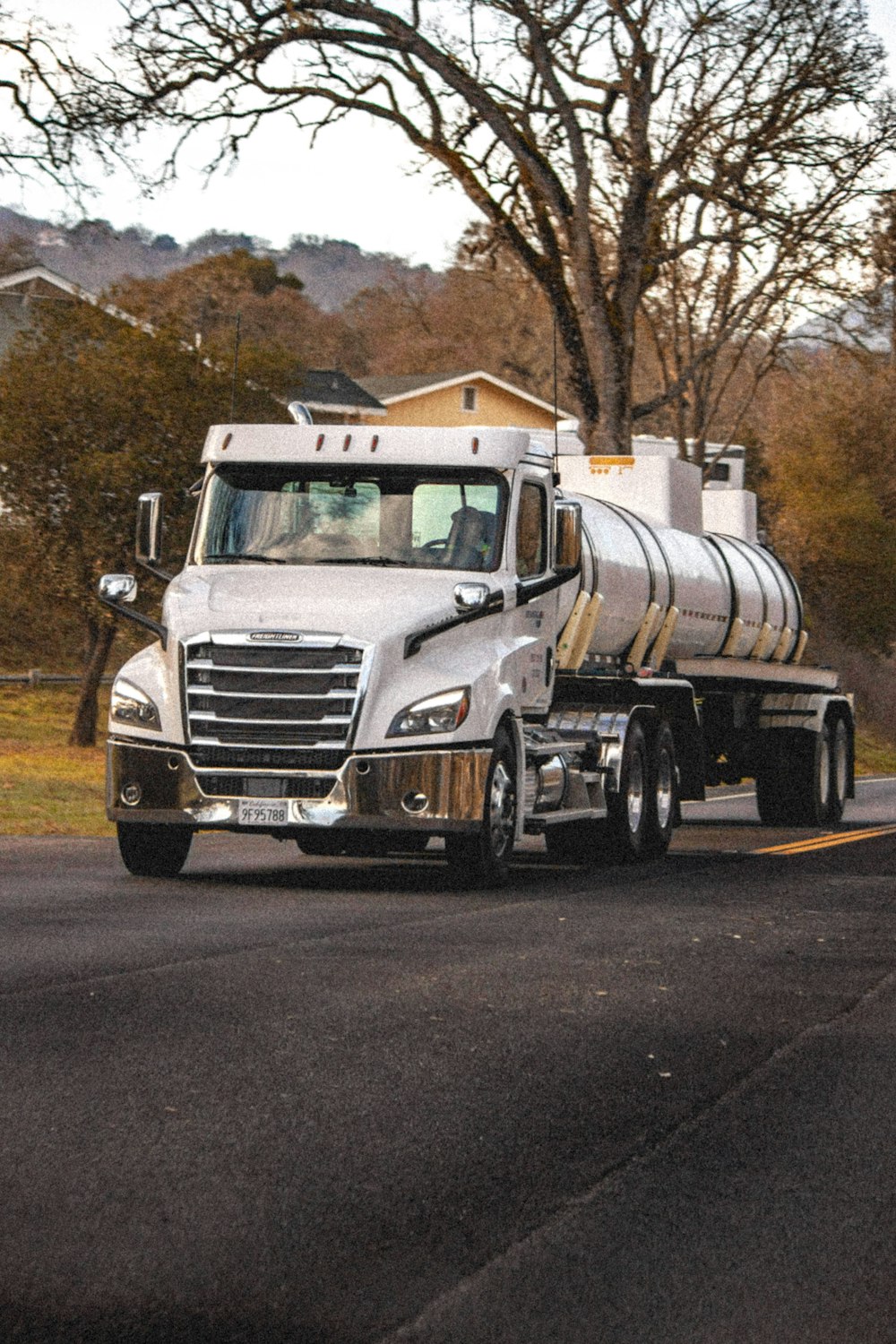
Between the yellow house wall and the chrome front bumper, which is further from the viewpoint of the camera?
the yellow house wall

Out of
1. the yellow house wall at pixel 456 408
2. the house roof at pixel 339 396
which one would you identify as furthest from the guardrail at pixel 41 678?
the yellow house wall at pixel 456 408

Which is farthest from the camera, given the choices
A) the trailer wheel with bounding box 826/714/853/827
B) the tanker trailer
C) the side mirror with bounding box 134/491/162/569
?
the trailer wheel with bounding box 826/714/853/827

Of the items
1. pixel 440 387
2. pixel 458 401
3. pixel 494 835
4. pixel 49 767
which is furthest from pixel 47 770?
pixel 458 401

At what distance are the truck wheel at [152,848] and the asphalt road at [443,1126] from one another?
167 cm

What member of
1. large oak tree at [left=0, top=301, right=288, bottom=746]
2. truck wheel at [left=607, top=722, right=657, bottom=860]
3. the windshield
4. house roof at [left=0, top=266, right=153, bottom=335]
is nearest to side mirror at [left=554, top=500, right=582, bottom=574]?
the windshield

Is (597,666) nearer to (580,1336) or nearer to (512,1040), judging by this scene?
(512,1040)

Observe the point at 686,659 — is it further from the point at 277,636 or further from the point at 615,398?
the point at 615,398

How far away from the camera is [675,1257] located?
5.24 m

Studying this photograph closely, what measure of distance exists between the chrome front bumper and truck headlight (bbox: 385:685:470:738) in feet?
0.46

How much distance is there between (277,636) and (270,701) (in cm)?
40

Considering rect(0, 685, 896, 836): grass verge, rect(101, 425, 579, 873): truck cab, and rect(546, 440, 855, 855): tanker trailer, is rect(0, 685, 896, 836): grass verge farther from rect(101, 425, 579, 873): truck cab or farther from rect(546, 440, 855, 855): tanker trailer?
rect(101, 425, 579, 873): truck cab

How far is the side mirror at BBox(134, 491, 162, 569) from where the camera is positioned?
49.4 ft

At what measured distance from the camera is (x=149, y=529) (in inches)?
594

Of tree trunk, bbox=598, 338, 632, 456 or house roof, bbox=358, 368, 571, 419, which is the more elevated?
house roof, bbox=358, 368, 571, 419
